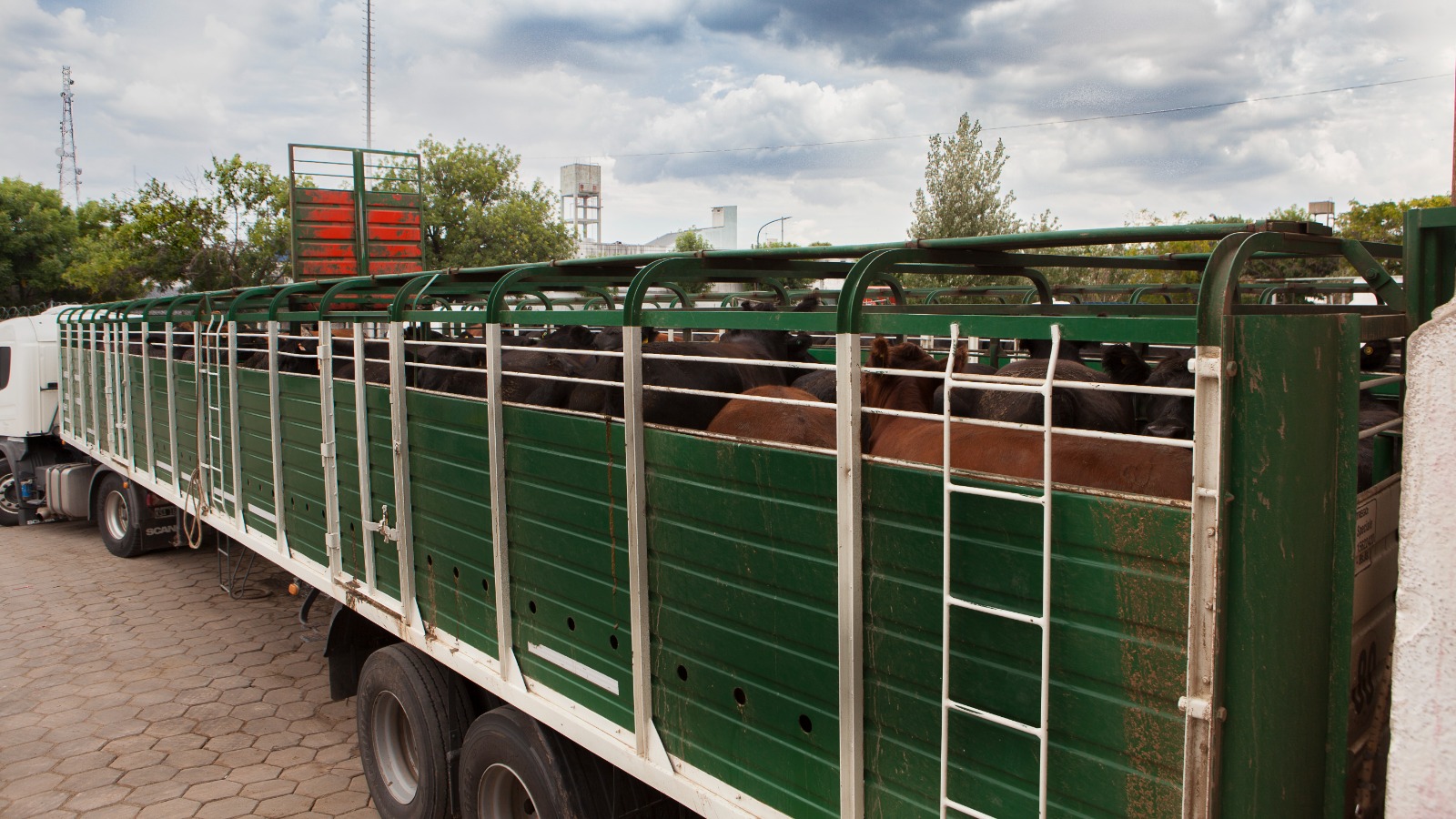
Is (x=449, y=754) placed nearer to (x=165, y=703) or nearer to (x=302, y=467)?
(x=302, y=467)

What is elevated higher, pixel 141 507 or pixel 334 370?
pixel 334 370

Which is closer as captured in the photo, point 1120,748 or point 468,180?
point 1120,748

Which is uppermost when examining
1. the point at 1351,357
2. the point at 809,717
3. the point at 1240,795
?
the point at 1351,357

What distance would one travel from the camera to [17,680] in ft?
24.6

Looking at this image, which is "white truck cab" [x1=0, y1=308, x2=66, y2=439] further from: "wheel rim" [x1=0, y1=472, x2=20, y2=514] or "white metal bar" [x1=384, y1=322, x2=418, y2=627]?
"white metal bar" [x1=384, y1=322, x2=418, y2=627]

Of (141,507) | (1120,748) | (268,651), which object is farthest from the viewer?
(141,507)

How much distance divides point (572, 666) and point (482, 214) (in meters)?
39.1

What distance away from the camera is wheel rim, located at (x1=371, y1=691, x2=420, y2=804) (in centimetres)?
502

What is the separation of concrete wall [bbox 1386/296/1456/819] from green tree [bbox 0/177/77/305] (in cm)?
4314

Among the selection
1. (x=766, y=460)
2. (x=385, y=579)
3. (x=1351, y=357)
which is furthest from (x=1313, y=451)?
(x=385, y=579)

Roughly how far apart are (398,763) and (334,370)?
2325mm

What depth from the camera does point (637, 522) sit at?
126 inches

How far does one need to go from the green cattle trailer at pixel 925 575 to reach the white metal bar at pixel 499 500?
11 millimetres

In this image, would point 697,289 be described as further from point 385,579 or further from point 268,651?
point 385,579
